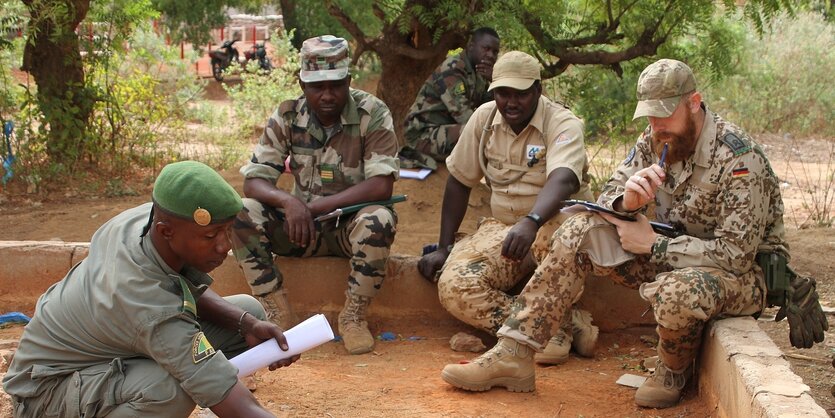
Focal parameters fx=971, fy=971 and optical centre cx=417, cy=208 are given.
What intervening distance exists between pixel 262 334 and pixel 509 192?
6.71ft

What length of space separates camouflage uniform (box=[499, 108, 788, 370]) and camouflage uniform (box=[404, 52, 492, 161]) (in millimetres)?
2868

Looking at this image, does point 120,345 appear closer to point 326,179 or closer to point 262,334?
point 262,334

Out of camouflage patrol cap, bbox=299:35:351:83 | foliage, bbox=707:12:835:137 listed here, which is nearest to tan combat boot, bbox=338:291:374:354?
camouflage patrol cap, bbox=299:35:351:83

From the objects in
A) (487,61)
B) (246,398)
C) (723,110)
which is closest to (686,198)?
(246,398)

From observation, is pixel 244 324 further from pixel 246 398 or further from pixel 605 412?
pixel 605 412

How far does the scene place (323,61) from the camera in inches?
193

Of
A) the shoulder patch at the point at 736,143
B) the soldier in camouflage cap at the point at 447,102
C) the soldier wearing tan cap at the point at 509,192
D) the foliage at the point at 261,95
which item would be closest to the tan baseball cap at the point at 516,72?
the soldier wearing tan cap at the point at 509,192

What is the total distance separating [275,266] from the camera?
16.2ft

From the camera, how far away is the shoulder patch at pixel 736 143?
12.4 ft

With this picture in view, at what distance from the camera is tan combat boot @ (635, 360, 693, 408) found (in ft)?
12.8

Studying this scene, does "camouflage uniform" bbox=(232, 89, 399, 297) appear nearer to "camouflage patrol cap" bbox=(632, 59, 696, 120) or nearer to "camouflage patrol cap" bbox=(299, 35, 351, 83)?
"camouflage patrol cap" bbox=(299, 35, 351, 83)

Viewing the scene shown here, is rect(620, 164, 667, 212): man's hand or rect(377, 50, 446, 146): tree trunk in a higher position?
rect(620, 164, 667, 212): man's hand

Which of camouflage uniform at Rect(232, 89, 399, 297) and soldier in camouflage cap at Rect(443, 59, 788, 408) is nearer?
soldier in camouflage cap at Rect(443, 59, 788, 408)

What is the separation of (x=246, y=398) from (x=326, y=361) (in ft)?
6.48
